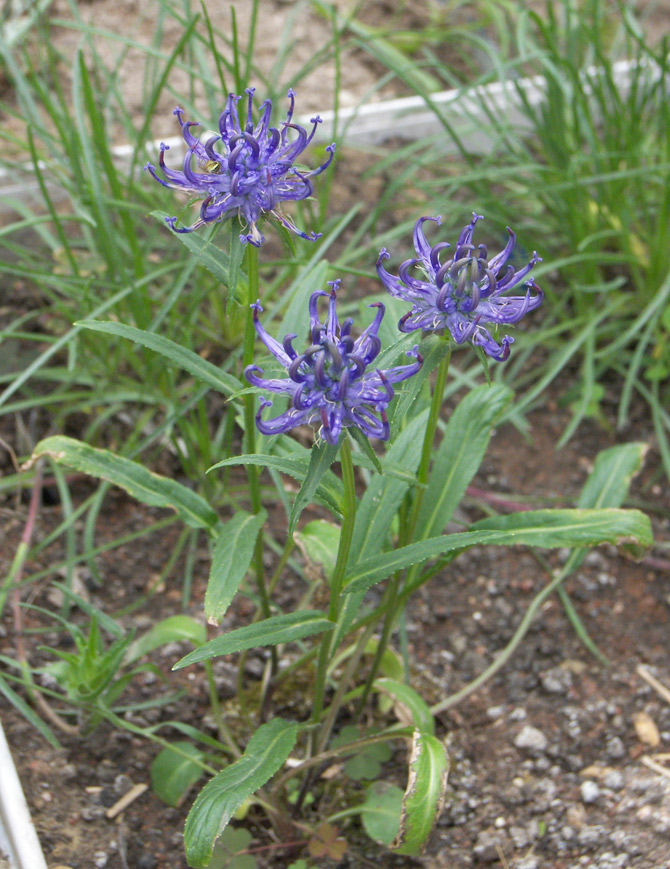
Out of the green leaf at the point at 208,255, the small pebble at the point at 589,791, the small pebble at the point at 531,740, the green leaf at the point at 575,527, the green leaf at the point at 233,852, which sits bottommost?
the small pebble at the point at 589,791

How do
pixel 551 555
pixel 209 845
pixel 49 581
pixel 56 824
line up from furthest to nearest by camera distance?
1. pixel 551 555
2. pixel 49 581
3. pixel 56 824
4. pixel 209 845

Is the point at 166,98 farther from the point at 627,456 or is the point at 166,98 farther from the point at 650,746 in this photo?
the point at 650,746

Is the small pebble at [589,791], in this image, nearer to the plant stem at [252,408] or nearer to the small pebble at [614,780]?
the small pebble at [614,780]

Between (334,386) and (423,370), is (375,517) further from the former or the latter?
(334,386)

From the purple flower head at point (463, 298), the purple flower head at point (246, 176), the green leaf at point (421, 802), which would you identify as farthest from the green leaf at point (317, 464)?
the green leaf at point (421, 802)

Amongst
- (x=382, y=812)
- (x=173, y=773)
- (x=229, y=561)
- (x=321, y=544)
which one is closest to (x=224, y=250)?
(x=321, y=544)

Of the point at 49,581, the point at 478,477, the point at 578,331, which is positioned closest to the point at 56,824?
the point at 49,581
